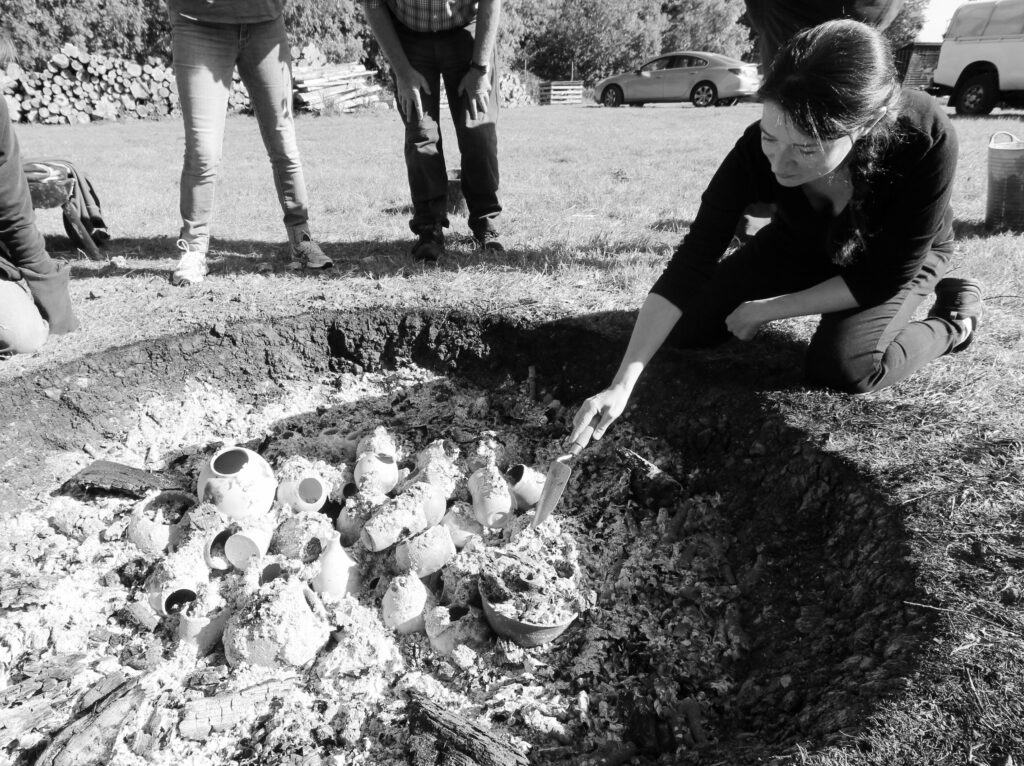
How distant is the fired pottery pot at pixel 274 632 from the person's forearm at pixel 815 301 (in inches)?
76.9

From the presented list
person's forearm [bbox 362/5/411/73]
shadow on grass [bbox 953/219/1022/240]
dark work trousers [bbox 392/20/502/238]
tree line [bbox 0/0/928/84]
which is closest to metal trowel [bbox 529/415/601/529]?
dark work trousers [bbox 392/20/502/238]

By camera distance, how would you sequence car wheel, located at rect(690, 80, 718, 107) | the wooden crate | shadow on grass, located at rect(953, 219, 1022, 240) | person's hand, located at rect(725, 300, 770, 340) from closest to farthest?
person's hand, located at rect(725, 300, 770, 340) → shadow on grass, located at rect(953, 219, 1022, 240) → car wheel, located at rect(690, 80, 718, 107) → the wooden crate

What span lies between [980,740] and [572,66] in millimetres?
28964

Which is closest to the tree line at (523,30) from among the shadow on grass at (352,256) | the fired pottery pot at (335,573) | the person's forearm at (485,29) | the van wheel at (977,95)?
the van wheel at (977,95)

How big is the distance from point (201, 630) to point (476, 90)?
A: 324 cm

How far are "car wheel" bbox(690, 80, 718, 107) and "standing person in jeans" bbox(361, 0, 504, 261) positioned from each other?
14.5 metres

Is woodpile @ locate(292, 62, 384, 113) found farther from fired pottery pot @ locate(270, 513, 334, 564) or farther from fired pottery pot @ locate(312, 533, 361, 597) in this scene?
fired pottery pot @ locate(312, 533, 361, 597)

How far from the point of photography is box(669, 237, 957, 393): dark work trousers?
2.46m

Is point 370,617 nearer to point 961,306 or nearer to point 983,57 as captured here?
point 961,306

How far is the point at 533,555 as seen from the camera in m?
2.29

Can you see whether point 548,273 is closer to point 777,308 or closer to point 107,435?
point 777,308

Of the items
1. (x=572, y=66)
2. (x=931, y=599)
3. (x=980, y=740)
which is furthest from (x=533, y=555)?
(x=572, y=66)

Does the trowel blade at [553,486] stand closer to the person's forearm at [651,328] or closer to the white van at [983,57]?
the person's forearm at [651,328]

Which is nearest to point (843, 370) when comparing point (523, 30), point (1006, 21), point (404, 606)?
point (404, 606)
